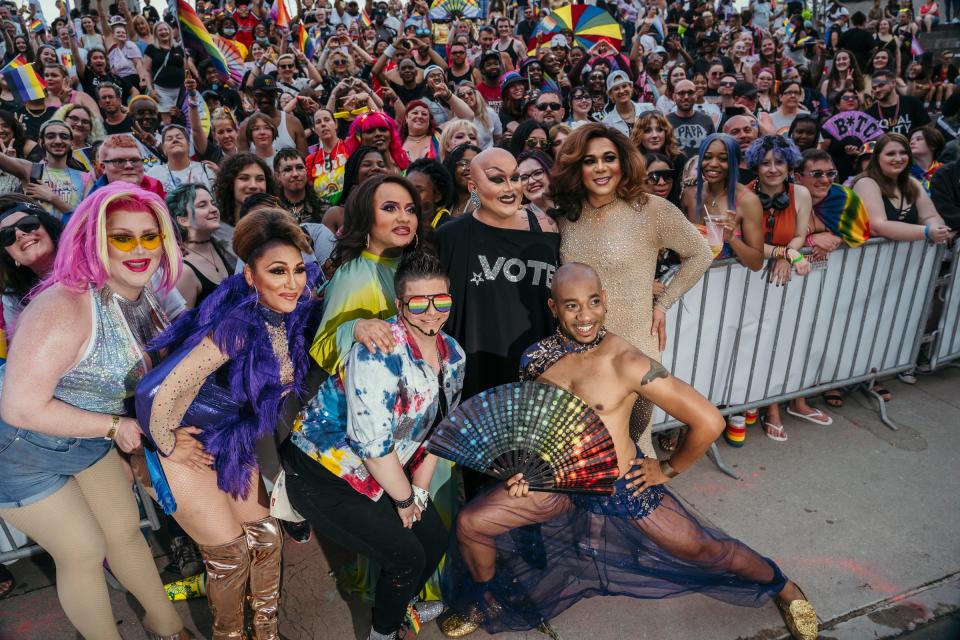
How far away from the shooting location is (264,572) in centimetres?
275

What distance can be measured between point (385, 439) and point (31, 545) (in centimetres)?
243

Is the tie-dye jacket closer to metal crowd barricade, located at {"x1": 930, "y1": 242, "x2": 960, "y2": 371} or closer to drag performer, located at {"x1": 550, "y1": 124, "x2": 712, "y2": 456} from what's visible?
drag performer, located at {"x1": 550, "y1": 124, "x2": 712, "y2": 456}

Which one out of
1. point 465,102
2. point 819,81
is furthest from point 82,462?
point 819,81

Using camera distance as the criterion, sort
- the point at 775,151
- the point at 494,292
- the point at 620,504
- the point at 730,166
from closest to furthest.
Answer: the point at 620,504 → the point at 494,292 → the point at 730,166 → the point at 775,151

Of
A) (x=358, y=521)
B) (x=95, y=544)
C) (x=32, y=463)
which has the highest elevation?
(x=32, y=463)

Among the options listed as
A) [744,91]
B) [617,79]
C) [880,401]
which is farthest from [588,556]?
[744,91]

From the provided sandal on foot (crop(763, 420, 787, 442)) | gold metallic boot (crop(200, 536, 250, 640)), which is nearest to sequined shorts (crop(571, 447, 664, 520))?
gold metallic boot (crop(200, 536, 250, 640))

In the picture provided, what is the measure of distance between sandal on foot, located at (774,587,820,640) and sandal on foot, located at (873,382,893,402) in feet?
8.41

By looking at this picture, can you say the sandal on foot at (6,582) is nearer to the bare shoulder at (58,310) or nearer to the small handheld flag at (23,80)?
the bare shoulder at (58,310)

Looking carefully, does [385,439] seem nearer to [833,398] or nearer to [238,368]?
[238,368]

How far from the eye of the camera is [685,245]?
129 inches

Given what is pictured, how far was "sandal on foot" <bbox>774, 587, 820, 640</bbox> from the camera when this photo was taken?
2.86 meters

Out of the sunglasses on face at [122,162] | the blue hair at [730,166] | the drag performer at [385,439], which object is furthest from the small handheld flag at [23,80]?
the blue hair at [730,166]

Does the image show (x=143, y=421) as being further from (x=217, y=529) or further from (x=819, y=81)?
(x=819, y=81)
